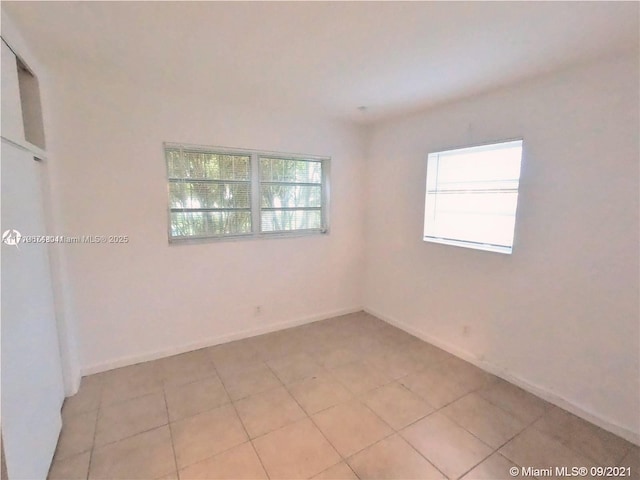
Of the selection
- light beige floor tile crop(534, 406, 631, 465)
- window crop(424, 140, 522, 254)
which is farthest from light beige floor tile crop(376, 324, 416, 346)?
light beige floor tile crop(534, 406, 631, 465)

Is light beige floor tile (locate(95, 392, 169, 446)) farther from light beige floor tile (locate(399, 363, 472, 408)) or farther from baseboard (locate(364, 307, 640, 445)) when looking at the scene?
baseboard (locate(364, 307, 640, 445))

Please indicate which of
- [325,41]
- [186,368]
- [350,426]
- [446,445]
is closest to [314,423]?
[350,426]

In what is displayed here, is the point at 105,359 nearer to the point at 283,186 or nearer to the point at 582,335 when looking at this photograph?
the point at 283,186

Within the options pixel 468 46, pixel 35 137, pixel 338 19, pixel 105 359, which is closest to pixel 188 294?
pixel 105 359

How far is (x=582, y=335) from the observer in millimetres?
2039

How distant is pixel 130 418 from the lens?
2014 millimetres

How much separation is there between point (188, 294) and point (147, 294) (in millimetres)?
336

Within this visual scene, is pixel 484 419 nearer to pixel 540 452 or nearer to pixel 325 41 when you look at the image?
pixel 540 452

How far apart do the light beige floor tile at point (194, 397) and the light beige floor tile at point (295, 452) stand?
52cm

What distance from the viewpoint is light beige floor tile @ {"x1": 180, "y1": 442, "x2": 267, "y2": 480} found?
62.7 inches

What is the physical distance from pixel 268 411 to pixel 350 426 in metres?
0.57

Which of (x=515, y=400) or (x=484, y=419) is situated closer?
(x=484, y=419)

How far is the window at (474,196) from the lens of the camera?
244 centimetres

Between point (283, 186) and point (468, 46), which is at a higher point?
point (468, 46)
